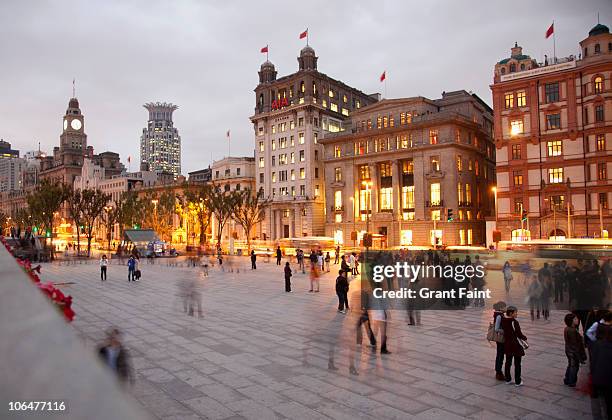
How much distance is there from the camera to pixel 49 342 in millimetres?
1824

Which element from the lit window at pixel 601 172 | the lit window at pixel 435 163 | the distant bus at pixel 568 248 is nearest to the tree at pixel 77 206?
the lit window at pixel 435 163

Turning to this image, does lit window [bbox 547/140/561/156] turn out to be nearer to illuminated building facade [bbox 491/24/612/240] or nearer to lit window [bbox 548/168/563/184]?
illuminated building facade [bbox 491/24/612/240]

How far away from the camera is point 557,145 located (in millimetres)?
52750

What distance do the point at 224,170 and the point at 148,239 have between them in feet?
144

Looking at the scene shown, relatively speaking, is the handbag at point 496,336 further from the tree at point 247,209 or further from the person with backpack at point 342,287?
the tree at point 247,209

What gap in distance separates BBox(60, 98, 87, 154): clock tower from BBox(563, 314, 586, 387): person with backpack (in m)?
189

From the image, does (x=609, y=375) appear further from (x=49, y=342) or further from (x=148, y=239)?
(x=148, y=239)

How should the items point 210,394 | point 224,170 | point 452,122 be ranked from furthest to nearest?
point 224,170 < point 452,122 < point 210,394

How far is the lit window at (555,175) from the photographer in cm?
5244

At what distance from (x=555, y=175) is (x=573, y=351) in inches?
1971

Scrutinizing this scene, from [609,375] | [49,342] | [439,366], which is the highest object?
Answer: [49,342]

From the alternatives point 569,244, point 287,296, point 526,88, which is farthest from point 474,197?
point 287,296

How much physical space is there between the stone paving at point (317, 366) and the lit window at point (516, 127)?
42775 millimetres

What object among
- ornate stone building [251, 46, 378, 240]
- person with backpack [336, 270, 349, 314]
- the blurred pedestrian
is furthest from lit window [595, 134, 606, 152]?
the blurred pedestrian
